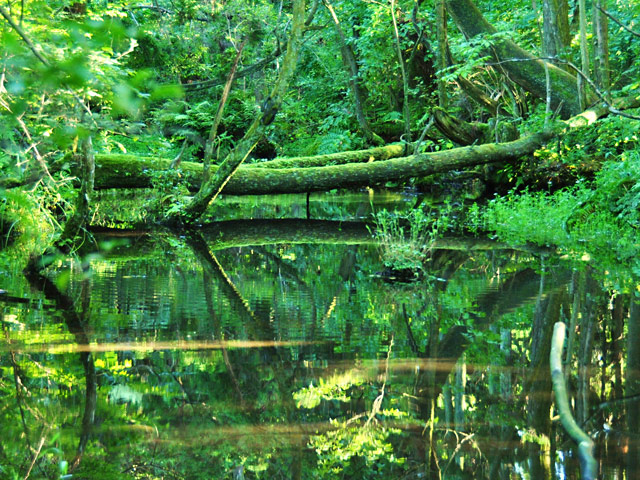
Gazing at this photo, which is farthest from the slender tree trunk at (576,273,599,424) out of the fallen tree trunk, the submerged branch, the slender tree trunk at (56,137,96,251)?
the fallen tree trunk

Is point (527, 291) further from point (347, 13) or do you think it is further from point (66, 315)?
point (347, 13)

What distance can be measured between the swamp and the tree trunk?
0.04 m

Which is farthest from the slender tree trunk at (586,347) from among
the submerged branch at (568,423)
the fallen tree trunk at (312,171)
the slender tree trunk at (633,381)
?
the fallen tree trunk at (312,171)

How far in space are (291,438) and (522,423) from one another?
1.17m

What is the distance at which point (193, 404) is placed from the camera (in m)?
3.68

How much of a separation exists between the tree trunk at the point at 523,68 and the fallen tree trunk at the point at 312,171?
2.44 ft

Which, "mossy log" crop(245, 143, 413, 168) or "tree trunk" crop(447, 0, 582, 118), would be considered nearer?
"tree trunk" crop(447, 0, 582, 118)

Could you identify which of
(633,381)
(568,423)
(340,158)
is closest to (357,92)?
(340,158)

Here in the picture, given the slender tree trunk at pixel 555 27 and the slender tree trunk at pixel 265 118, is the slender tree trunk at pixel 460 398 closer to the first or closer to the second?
the slender tree trunk at pixel 265 118

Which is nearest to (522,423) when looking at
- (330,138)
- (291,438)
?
(291,438)

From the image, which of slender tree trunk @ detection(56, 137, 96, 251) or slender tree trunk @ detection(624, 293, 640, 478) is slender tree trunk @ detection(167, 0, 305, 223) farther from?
slender tree trunk @ detection(624, 293, 640, 478)

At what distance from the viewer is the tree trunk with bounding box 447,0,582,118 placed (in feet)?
41.9

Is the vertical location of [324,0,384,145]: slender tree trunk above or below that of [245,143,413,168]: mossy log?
above

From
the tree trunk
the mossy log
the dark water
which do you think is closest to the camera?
the dark water
